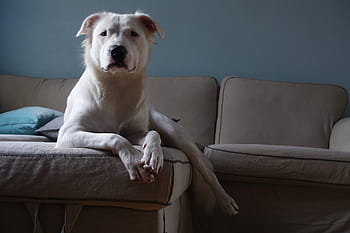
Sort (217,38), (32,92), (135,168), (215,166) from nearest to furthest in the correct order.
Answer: (135,168)
(215,166)
(32,92)
(217,38)

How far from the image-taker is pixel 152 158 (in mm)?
1248

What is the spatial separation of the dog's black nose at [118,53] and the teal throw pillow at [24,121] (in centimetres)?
87

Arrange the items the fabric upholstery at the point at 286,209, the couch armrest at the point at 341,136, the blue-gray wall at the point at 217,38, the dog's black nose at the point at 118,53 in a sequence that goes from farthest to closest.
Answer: the blue-gray wall at the point at 217,38 → the couch armrest at the point at 341,136 → the fabric upholstery at the point at 286,209 → the dog's black nose at the point at 118,53

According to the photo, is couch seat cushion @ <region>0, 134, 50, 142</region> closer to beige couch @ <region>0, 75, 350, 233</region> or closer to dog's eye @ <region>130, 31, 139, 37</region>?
beige couch @ <region>0, 75, 350, 233</region>

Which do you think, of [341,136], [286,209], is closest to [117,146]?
[286,209]

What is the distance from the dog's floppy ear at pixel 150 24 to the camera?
5.82 feet

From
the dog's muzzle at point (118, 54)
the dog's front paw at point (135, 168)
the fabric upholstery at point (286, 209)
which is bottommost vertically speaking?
the fabric upholstery at point (286, 209)

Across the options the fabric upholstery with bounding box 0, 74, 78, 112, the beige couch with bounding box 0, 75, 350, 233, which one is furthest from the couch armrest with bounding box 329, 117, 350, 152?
the fabric upholstery with bounding box 0, 74, 78, 112

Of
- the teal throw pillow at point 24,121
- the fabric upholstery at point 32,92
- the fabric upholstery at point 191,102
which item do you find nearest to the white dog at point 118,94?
the teal throw pillow at point 24,121

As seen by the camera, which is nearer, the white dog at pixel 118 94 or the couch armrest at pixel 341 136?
the white dog at pixel 118 94

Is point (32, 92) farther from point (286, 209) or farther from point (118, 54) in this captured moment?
point (286, 209)

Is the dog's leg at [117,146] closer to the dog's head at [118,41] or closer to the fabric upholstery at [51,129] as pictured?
the dog's head at [118,41]

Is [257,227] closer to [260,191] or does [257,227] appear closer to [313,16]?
[260,191]

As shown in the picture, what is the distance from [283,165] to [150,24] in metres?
0.82
